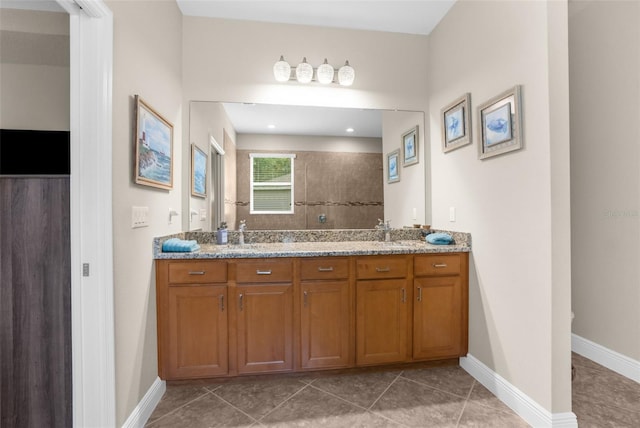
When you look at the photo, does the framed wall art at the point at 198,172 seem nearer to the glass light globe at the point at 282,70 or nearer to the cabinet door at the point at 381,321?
the glass light globe at the point at 282,70

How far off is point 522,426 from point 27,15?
359 cm

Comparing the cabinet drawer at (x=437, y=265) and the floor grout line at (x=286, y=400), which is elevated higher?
the cabinet drawer at (x=437, y=265)

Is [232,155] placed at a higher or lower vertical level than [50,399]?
higher

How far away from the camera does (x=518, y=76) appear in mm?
1726

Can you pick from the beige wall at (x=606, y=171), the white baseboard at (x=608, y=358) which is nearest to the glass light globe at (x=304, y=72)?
the beige wall at (x=606, y=171)

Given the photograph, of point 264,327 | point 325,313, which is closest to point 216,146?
point 264,327

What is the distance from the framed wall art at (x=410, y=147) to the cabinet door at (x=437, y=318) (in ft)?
3.60

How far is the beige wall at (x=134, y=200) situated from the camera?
1472 mm

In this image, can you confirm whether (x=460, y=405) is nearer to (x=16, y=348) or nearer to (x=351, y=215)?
(x=351, y=215)

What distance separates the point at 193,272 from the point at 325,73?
1860mm

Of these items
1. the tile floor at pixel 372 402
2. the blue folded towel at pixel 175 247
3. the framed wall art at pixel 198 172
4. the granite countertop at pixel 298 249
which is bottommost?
the tile floor at pixel 372 402

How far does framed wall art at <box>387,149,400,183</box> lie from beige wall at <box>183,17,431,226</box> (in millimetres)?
79

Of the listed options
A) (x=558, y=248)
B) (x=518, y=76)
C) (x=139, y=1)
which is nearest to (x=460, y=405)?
(x=558, y=248)

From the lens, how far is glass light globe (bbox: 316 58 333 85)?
2.44 metres
